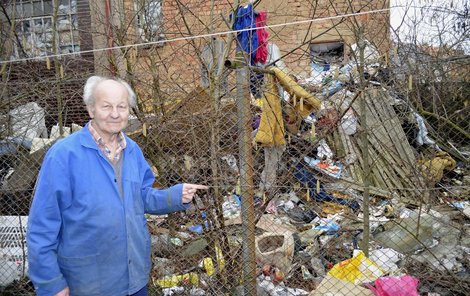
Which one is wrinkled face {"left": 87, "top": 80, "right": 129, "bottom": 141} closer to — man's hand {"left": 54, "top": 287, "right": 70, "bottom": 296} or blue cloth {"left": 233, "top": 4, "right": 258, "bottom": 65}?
man's hand {"left": 54, "top": 287, "right": 70, "bottom": 296}

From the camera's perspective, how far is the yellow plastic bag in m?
3.72

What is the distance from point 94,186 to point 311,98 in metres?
2.13

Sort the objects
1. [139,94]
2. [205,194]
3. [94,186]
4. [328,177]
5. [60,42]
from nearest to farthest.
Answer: [94,186]
[205,194]
[139,94]
[328,177]
[60,42]

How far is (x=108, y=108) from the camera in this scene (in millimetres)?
2244

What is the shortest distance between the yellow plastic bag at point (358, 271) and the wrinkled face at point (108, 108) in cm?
230

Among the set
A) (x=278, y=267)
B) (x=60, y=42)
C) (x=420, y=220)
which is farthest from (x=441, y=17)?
(x=60, y=42)

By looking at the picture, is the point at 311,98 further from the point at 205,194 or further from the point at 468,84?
the point at 468,84

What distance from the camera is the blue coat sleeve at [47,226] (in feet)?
6.77

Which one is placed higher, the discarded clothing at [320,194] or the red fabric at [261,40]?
the red fabric at [261,40]

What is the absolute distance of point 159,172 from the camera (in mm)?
3945

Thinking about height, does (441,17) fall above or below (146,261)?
above

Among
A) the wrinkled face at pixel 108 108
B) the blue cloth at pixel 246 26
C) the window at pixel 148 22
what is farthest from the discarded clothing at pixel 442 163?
the wrinkled face at pixel 108 108

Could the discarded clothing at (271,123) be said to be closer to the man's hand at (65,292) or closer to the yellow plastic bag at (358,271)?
the yellow plastic bag at (358,271)

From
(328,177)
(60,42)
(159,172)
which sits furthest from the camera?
(60,42)
